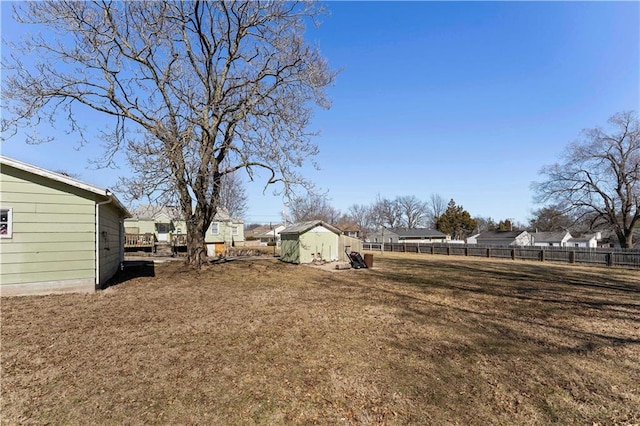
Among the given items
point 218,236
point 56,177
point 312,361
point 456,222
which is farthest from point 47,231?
point 456,222

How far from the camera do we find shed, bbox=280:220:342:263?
20.0m

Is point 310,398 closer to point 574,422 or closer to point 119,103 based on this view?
point 574,422

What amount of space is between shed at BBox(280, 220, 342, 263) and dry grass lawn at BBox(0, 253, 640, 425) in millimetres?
11387

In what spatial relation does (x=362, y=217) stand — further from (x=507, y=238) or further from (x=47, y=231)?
(x=47, y=231)

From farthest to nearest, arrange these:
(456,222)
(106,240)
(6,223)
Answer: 1. (456,222)
2. (106,240)
3. (6,223)

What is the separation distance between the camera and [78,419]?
9.78 feet

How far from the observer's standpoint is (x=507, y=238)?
51844 mm

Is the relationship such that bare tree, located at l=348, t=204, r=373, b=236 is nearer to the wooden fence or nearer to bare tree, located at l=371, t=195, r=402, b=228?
bare tree, located at l=371, t=195, r=402, b=228

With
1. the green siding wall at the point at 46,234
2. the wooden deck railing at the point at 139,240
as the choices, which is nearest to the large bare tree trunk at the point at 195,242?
the green siding wall at the point at 46,234

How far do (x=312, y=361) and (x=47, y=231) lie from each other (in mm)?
7800

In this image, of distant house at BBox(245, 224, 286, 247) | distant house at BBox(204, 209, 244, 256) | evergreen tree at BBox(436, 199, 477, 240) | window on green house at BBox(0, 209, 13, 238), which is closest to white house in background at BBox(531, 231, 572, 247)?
evergreen tree at BBox(436, 199, 477, 240)

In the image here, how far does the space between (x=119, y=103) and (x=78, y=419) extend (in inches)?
522

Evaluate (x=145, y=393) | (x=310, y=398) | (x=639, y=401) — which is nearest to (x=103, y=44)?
(x=145, y=393)

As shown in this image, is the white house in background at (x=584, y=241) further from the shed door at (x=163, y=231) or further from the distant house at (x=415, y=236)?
the shed door at (x=163, y=231)
